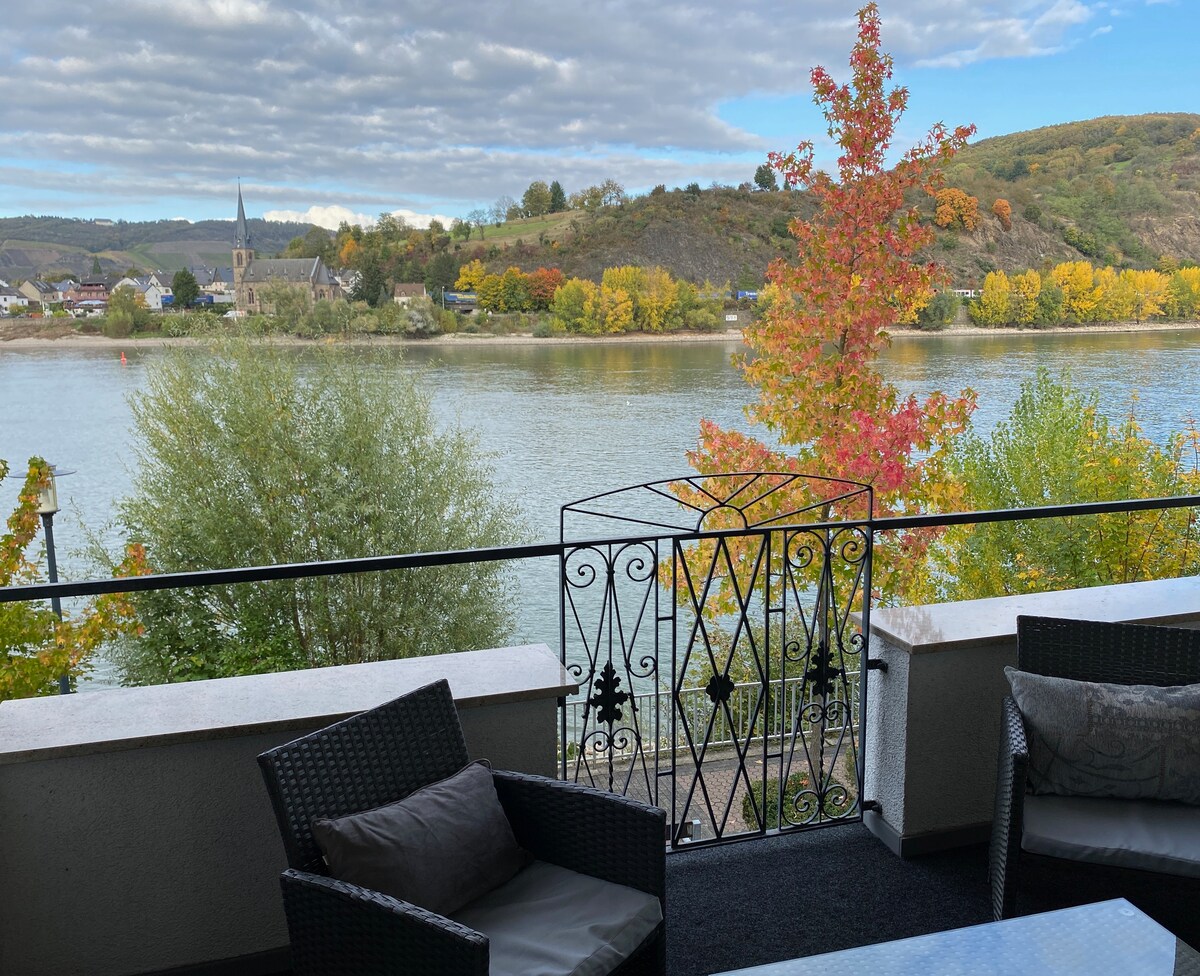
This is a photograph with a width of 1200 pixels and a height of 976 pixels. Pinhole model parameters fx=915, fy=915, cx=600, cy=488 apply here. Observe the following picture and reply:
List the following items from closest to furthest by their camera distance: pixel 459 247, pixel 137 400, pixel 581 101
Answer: pixel 137 400, pixel 459 247, pixel 581 101

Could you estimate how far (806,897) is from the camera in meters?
2.23

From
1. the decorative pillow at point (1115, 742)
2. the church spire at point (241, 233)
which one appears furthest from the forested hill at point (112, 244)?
the decorative pillow at point (1115, 742)

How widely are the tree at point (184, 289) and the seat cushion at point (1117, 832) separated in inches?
666

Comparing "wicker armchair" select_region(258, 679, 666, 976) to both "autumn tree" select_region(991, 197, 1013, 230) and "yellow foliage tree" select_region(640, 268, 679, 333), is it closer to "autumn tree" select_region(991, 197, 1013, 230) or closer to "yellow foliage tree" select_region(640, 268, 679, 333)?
"autumn tree" select_region(991, 197, 1013, 230)

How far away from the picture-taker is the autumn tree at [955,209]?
25.3 ft

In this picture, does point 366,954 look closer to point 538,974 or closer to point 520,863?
point 538,974

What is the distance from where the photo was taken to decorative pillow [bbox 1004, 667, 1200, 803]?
200 centimetres

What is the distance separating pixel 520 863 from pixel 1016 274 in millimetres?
13080

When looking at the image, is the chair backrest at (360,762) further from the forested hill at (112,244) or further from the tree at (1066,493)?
the forested hill at (112,244)

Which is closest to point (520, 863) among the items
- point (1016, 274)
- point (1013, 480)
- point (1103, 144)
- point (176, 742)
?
point (176, 742)

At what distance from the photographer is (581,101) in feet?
108

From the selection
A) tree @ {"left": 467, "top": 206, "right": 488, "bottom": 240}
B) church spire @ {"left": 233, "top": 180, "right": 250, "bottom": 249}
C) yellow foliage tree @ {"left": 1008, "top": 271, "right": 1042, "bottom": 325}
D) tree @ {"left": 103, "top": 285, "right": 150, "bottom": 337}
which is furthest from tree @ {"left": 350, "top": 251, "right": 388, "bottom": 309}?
yellow foliage tree @ {"left": 1008, "top": 271, "right": 1042, "bottom": 325}

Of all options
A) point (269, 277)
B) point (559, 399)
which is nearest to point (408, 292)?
point (269, 277)

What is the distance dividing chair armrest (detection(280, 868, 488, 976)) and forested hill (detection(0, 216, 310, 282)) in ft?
63.3
